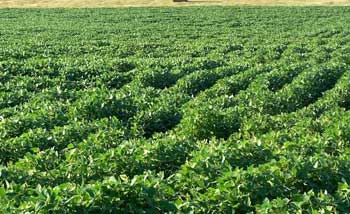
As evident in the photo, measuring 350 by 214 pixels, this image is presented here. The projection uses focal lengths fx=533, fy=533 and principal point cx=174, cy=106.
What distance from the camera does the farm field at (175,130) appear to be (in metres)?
5.71

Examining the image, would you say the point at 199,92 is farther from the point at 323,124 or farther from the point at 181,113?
the point at 323,124

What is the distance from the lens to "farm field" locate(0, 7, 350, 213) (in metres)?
5.71

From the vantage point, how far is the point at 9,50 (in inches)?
826

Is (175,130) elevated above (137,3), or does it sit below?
above

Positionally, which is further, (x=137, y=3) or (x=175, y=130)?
(x=137, y=3)

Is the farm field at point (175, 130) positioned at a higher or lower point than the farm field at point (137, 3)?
higher

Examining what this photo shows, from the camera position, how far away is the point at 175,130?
33.4 feet

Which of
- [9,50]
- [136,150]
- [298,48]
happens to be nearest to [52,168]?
[136,150]

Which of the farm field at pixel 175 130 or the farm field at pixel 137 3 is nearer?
the farm field at pixel 175 130

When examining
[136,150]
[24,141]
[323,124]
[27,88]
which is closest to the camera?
[136,150]

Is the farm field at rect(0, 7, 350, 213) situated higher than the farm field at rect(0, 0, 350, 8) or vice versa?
the farm field at rect(0, 7, 350, 213)

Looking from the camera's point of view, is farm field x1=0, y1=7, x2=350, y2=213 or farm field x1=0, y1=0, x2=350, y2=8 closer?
farm field x1=0, y1=7, x2=350, y2=213

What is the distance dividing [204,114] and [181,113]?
0.84 m

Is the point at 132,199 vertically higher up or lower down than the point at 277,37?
higher up
